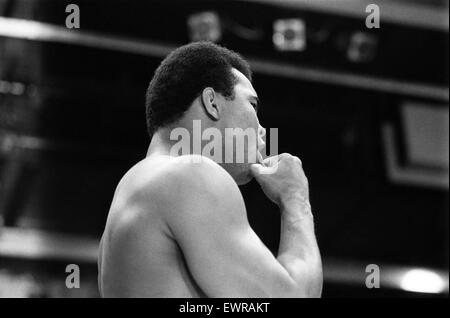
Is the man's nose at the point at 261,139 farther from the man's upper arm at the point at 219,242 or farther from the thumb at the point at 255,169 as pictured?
the man's upper arm at the point at 219,242

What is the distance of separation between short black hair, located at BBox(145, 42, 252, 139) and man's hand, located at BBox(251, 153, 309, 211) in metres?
0.18

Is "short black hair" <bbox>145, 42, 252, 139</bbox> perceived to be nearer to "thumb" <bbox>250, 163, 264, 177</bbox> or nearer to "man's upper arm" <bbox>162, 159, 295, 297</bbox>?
"thumb" <bbox>250, 163, 264, 177</bbox>

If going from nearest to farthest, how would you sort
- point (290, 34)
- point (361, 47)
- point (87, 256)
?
point (290, 34) → point (361, 47) → point (87, 256)

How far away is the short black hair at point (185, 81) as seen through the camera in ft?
5.70

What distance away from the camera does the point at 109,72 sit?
231 inches

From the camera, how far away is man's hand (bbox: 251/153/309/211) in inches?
65.6

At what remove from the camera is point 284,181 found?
5.53ft

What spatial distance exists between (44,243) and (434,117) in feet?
12.0

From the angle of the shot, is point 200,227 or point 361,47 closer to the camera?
point 200,227

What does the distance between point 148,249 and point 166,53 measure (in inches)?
166

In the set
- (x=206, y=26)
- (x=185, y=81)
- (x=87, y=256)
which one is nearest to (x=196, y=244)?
(x=185, y=81)

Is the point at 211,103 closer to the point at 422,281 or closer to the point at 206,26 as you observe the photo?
the point at 206,26

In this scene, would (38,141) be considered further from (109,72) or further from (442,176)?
(442,176)

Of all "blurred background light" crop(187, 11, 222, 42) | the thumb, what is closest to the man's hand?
the thumb
